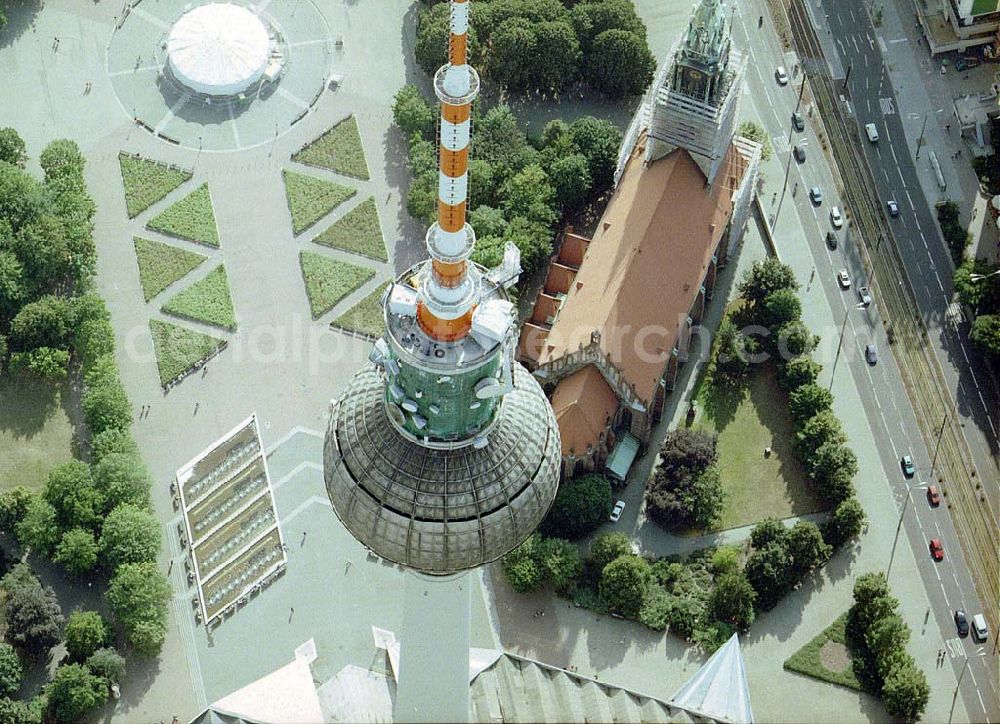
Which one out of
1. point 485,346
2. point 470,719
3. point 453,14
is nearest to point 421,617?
point 470,719

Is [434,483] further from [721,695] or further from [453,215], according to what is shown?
[721,695]

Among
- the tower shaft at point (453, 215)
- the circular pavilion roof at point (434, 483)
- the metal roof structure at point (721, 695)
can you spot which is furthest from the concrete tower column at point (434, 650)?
the tower shaft at point (453, 215)

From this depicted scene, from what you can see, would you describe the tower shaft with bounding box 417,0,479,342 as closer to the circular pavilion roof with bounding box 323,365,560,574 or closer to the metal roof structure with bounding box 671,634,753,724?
the circular pavilion roof with bounding box 323,365,560,574

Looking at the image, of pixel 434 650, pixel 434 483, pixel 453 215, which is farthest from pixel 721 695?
pixel 453 215

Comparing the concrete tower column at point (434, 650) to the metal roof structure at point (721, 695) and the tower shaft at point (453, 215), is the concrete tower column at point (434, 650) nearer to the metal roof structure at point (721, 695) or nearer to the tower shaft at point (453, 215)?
the metal roof structure at point (721, 695)

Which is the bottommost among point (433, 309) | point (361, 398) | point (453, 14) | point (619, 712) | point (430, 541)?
point (619, 712)

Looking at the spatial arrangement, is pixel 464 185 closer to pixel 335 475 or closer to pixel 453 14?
pixel 453 14
